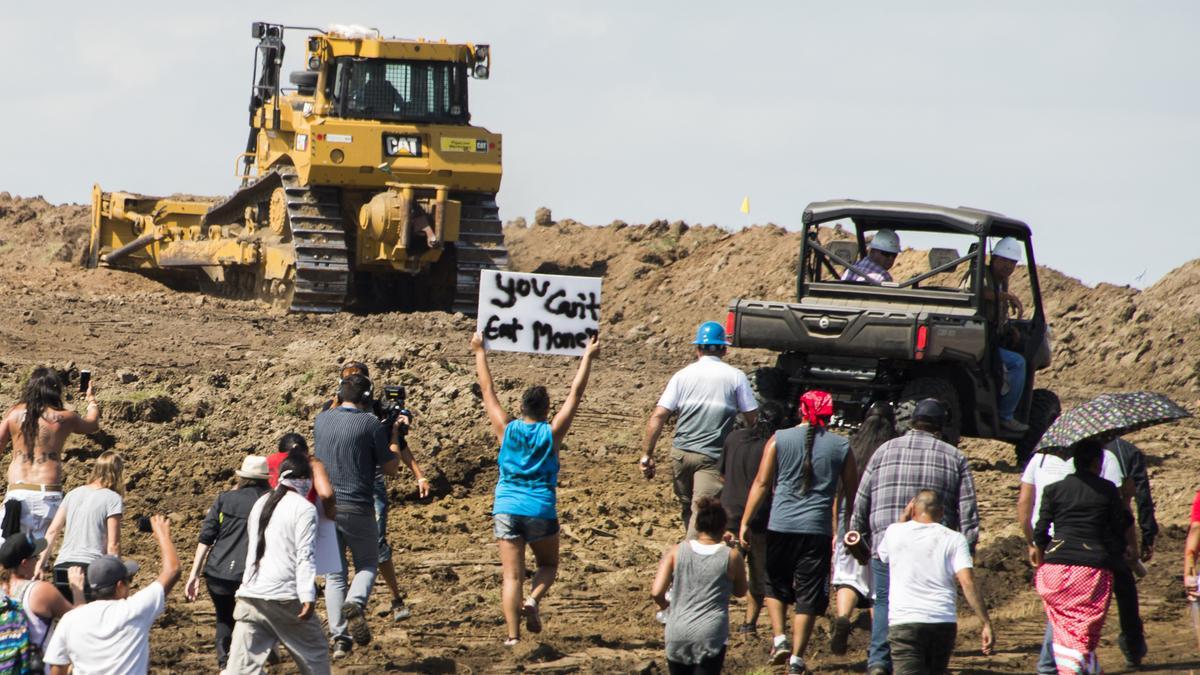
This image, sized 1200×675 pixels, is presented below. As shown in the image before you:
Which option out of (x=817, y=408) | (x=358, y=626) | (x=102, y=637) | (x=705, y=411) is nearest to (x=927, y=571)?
(x=817, y=408)

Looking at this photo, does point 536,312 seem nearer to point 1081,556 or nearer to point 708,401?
point 708,401

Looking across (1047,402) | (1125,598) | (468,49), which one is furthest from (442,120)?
(1125,598)

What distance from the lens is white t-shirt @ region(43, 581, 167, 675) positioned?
22.1ft

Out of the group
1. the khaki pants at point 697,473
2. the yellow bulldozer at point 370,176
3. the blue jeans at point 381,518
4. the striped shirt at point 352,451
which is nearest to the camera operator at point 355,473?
the striped shirt at point 352,451

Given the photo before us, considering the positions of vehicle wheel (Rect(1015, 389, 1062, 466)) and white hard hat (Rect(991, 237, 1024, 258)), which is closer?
white hard hat (Rect(991, 237, 1024, 258))

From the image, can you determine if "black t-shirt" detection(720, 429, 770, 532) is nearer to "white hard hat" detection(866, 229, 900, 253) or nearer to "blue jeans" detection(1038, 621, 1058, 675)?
"blue jeans" detection(1038, 621, 1058, 675)

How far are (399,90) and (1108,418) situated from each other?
58.0 feet

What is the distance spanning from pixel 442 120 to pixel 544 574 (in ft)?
52.3

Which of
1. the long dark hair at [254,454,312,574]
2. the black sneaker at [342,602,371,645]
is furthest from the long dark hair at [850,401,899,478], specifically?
the long dark hair at [254,454,312,574]

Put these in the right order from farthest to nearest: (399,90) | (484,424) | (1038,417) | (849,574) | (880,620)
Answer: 1. (399,90)
2. (484,424)
3. (1038,417)
4. (849,574)
5. (880,620)

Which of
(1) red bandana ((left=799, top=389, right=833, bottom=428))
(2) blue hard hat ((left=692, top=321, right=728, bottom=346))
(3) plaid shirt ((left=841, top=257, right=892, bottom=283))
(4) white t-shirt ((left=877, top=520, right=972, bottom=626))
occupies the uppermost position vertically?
(3) plaid shirt ((left=841, top=257, right=892, bottom=283))

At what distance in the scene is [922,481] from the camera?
8.18 m

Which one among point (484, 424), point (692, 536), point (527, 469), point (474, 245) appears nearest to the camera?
point (692, 536)

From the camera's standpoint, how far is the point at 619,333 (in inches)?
1073
